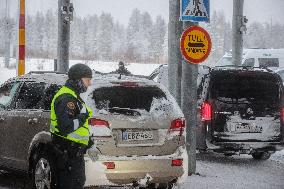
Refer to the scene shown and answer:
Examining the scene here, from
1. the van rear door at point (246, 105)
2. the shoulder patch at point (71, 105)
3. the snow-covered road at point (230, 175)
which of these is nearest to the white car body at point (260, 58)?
the snow-covered road at point (230, 175)

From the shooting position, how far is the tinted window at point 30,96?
8.45 meters

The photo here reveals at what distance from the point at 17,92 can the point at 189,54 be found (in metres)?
2.98

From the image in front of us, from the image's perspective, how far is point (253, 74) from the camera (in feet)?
39.1

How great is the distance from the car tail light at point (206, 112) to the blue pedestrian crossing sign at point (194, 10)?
1.76 metres

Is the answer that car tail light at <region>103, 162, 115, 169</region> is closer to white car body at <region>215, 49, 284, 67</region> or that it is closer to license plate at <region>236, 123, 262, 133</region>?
license plate at <region>236, 123, 262, 133</region>

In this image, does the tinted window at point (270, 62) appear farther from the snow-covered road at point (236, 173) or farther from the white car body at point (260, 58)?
the snow-covered road at point (236, 173)

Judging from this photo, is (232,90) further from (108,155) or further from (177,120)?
(108,155)

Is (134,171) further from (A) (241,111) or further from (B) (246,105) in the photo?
(B) (246,105)

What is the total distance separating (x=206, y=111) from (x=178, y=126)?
138 inches

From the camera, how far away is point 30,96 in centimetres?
866

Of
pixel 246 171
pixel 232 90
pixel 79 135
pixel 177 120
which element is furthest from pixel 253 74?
pixel 79 135

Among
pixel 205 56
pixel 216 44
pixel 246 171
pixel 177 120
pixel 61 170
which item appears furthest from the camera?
pixel 216 44

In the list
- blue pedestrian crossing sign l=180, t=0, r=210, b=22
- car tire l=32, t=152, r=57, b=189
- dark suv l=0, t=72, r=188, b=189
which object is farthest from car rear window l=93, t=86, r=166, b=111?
blue pedestrian crossing sign l=180, t=0, r=210, b=22

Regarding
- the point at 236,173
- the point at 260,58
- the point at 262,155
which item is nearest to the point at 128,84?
the point at 236,173
